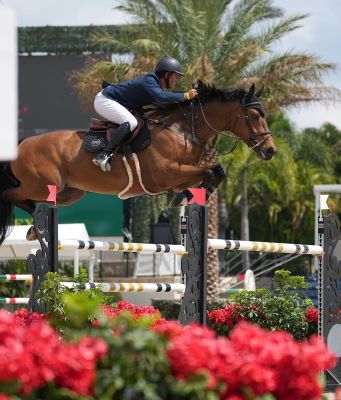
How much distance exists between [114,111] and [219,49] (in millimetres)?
11477

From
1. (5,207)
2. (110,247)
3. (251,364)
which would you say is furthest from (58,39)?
(251,364)

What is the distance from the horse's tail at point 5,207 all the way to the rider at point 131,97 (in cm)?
91

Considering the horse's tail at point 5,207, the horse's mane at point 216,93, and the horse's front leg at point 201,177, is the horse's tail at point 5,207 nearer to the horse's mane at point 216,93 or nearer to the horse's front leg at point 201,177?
the horse's front leg at point 201,177

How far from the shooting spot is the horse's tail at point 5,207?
27.1 feet

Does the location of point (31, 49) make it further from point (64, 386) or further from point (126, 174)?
point (64, 386)

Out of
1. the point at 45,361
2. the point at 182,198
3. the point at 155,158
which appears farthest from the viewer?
the point at 155,158

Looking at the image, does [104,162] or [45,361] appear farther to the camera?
[104,162]

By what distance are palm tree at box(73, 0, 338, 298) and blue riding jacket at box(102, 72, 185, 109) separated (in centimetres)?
1025

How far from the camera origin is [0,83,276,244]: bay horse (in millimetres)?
7848

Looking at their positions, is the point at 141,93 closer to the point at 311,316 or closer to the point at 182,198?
the point at 182,198

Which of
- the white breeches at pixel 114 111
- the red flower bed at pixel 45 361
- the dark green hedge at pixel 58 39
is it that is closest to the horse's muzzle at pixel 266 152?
the white breeches at pixel 114 111

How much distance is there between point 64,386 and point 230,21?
16872 millimetres

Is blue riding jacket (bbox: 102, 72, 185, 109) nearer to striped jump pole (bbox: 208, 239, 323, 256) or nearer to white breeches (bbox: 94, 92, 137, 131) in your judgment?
white breeches (bbox: 94, 92, 137, 131)

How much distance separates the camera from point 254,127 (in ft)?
26.8
